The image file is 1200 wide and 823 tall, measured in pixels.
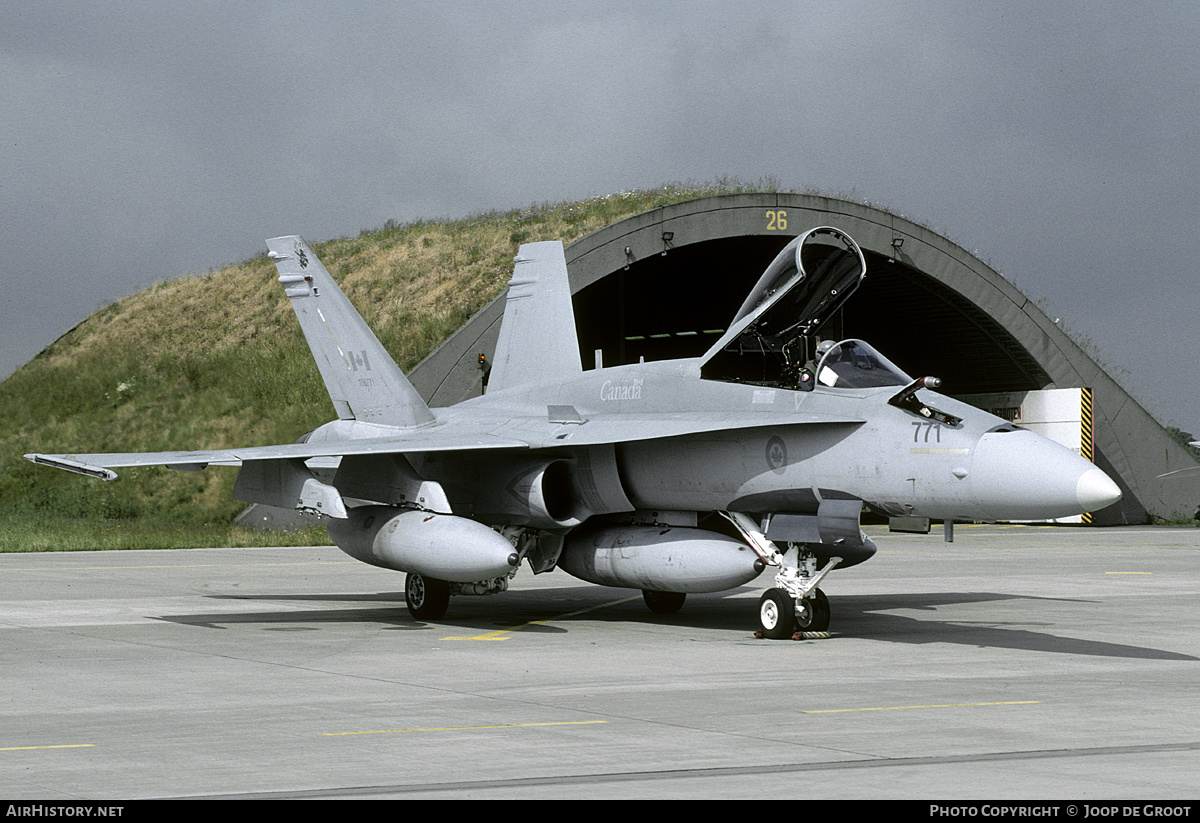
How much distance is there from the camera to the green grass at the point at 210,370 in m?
31.8

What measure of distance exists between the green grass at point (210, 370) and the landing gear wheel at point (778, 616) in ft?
56.0

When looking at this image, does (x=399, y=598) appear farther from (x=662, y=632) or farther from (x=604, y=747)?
(x=604, y=747)

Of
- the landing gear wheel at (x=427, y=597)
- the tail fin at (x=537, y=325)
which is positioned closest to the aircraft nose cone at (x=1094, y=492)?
the landing gear wheel at (x=427, y=597)

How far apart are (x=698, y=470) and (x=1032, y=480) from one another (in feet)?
11.2

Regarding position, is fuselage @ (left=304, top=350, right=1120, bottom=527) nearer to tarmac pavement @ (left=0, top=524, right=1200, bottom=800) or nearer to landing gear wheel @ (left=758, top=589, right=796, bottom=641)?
landing gear wheel @ (left=758, top=589, right=796, bottom=641)

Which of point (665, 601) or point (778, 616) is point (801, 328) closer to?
point (778, 616)

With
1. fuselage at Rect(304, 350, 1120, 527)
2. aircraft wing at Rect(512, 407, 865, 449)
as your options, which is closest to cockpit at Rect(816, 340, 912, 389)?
fuselage at Rect(304, 350, 1120, 527)

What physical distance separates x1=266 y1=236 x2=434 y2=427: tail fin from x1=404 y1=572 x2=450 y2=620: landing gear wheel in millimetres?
2039

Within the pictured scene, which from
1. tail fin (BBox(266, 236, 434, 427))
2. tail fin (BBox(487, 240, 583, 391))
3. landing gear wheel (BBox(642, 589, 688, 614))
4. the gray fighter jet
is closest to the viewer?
the gray fighter jet

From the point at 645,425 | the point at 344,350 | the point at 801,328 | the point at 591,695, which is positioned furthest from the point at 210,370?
the point at 591,695

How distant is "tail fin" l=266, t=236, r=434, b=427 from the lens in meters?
15.5

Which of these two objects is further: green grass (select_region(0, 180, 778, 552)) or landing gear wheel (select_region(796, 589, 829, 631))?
green grass (select_region(0, 180, 778, 552))

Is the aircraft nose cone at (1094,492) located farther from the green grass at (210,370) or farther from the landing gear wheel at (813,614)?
the green grass at (210,370)

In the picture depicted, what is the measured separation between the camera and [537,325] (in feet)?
54.3
